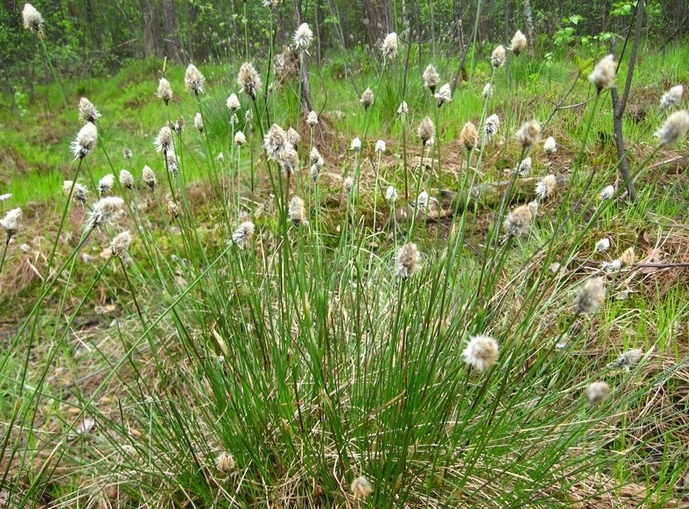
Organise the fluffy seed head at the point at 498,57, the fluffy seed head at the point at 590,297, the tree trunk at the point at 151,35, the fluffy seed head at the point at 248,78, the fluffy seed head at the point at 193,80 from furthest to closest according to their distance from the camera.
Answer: the tree trunk at the point at 151,35 → the fluffy seed head at the point at 498,57 → the fluffy seed head at the point at 193,80 → the fluffy seed head at the point at 248,78 → the fluffy seed head at the point at 590,297

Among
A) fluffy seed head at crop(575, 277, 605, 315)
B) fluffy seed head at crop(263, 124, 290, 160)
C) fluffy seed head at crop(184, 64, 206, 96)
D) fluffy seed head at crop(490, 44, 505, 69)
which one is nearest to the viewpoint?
fluffy seed head at crop(575, 277, 605, 315)

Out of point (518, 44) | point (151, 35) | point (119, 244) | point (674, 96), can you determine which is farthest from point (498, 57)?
point (151, 35)

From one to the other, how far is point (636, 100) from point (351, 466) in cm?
431

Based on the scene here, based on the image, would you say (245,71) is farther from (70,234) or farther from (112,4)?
(112,4)

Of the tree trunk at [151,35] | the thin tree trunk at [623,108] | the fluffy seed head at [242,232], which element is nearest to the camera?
the fluffy seed head at [242,232]

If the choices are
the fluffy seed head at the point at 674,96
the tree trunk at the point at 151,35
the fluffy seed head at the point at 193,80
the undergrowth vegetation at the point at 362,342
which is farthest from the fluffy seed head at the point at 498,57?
the tree trunk at the point at 151,35

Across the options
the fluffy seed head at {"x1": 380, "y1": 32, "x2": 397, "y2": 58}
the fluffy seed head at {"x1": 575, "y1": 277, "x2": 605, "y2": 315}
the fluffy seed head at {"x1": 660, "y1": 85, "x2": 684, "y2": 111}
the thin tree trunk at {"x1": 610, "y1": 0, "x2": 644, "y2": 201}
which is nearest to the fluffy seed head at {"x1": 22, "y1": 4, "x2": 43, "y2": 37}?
the fluffy seed head at {"x1": 380, "y1": 32, "x2": 397, "y2": 58}

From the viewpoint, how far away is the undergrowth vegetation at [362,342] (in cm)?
117

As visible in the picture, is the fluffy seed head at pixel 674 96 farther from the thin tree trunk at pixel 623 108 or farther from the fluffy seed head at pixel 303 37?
the thin tree trunk at pixel 623 108

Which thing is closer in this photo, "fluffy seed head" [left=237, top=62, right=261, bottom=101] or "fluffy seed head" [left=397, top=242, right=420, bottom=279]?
"fluffy seed head" [left=397, top=242, right=420, bottom=279]

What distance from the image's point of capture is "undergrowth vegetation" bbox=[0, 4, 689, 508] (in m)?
1.17

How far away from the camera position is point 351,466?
133cm

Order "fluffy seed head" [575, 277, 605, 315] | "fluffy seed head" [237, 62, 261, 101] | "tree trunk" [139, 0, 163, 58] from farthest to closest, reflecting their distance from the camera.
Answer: "tree trunk" [139, 0, 163, 58] < "fluffy seed head" [237, 62, 261, 101] < "fluffy seed head" [575, 277, 605, 315]

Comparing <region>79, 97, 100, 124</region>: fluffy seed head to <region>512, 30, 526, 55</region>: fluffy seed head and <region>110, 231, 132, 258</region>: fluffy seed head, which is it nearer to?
<region>110, 231, 132, 258</region>: fluffy seed head
